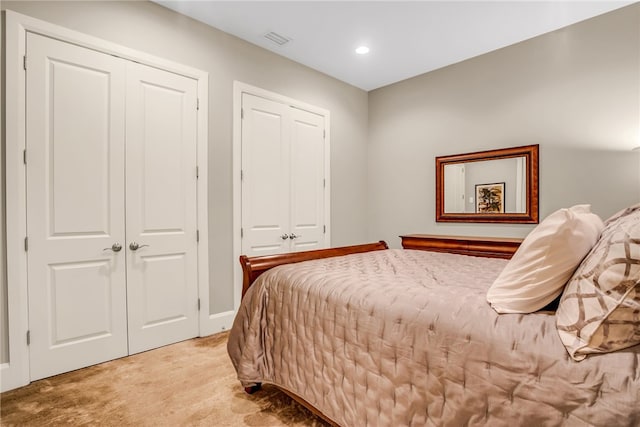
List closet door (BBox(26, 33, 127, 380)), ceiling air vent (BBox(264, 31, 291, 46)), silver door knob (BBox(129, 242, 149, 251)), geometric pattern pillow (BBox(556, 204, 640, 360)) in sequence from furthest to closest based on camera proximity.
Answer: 1. ceiling air vent (BBox(264, 31, 291, 46))
2. silver door knob (BBox(129, 242, 149, 251))
3. closet door (BBox(26, 33, 127, 380))
4. geometric pattern pillow (BBox(556, 204, 640, 360))

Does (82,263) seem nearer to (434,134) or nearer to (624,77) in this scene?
(434,134)

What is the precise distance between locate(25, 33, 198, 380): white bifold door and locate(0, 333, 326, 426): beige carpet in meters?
0.22

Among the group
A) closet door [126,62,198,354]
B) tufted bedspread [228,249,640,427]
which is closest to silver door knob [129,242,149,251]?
closet door [126,62,198,354]

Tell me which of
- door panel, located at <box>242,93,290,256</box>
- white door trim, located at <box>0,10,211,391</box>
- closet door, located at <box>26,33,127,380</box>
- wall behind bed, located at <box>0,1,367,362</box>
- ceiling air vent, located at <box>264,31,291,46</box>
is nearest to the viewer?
white door trim, located at <box>0,10,211,391</box>

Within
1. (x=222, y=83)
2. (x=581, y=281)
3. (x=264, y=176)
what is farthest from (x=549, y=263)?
(x=222, y=83)

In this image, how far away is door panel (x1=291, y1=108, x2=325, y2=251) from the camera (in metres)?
3.81

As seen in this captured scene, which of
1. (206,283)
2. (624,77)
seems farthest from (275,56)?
(624,77)

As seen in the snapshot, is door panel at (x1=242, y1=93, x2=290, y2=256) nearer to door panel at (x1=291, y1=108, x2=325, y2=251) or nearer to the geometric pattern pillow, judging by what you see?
door panel at (x1=291, y1=108, x2=325, y2=251)

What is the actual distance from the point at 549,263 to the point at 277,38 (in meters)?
3.15

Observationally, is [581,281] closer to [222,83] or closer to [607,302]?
[607,302]

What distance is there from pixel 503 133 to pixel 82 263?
408 centimetres

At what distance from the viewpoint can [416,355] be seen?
1.22 m

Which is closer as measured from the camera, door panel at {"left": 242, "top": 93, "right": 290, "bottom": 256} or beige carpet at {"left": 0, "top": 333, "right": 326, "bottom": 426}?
beige carpet at {"left": 0, "top": 333, "right": 326, "bottom": 426}

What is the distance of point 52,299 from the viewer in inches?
88.4
